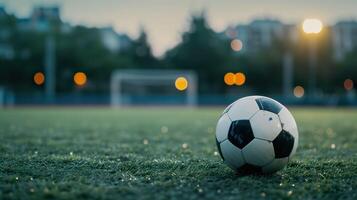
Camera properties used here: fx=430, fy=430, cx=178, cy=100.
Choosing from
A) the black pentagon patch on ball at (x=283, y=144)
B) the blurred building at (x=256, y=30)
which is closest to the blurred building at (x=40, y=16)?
the blurred building at (x=256, y=30)

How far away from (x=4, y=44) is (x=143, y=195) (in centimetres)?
4859

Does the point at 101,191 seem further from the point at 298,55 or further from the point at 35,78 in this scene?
the point at 298,55

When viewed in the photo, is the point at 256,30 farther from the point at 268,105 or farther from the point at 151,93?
the point at 268,105

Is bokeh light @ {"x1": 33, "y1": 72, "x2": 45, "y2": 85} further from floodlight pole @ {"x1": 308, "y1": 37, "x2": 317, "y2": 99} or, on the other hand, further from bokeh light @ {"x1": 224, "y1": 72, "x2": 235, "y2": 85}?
floodlight pole @ {"x1": 308, "y1": 37, "x2": 317, "y2": 99}

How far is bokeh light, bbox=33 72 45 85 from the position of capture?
44.4 meters

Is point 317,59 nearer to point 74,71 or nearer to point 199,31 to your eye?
point 199,31

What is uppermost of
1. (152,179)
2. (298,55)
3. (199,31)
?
(199,31)

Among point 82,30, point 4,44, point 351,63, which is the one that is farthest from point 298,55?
point 4,44

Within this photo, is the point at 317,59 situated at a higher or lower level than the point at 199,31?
lower

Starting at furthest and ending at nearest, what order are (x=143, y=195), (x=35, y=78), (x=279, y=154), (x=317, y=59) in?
1. (x=317, y=59)
2. (x=35, y=78)
3. (x=279, y=154)
4. (x=143, y=195)

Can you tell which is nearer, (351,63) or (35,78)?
(35,78)

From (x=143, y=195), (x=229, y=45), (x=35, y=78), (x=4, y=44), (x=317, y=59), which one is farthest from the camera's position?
(x=229, y=45)

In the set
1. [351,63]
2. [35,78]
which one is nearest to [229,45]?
[351,63]

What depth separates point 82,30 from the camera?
50281 mm
